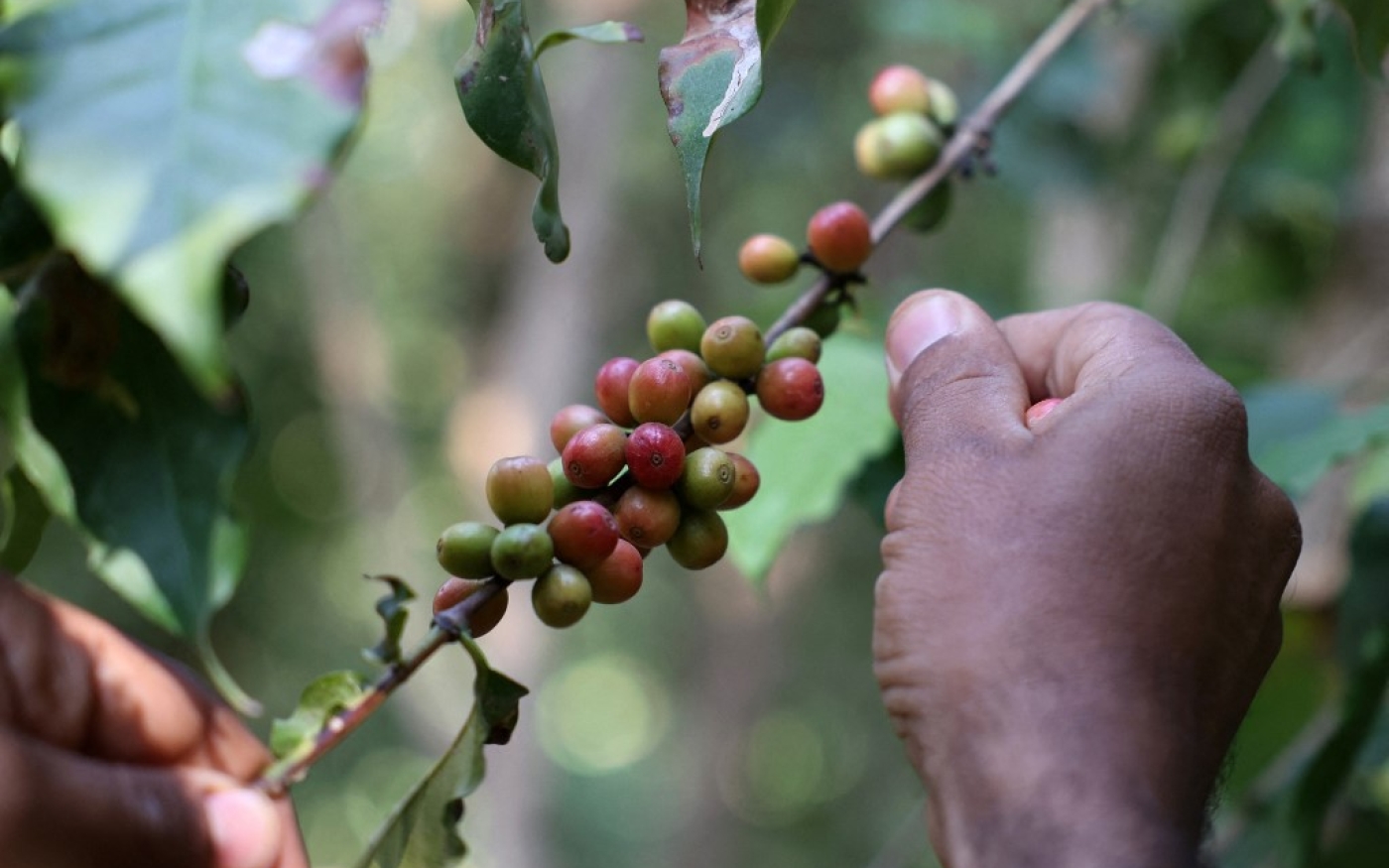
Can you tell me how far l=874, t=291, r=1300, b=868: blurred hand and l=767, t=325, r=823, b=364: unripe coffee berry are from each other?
0.41 ft

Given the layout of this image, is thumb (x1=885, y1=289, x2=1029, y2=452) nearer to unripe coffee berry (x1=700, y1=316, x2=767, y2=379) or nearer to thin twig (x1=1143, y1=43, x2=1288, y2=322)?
unripe coffee berry (x1=700, y1=316, x2=767, y2=379)

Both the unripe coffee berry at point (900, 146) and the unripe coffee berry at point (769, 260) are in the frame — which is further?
the unripe coffee berry at point (900, 146)

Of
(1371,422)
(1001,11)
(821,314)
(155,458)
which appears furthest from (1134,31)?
(155,458)

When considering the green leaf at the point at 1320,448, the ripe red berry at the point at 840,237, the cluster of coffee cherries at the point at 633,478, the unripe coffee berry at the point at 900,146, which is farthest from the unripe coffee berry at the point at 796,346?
the green leaf at the point at 1320,448

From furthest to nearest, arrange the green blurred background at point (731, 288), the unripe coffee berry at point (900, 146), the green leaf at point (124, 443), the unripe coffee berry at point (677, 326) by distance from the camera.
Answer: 1. the green blurred background at point (731, 288)
2. the unripe coffee berry at point (900, 146)
3. the unripe coffee berry at point (677, 326)
4. the green leaf at point (124, 443)

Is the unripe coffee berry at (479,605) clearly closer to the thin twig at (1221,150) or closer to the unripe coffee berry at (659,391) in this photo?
the unripe coffee berry at (659,391)

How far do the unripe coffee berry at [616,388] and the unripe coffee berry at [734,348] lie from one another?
0.06 metres

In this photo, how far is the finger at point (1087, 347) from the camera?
908 millimetres

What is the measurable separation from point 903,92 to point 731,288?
6.37m

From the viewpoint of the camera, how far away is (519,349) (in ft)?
14.7

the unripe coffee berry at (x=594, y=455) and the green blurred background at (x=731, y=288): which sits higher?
the unripe coffee berry at (x=594, y=455)

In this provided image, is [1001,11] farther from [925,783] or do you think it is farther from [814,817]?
[814,817]

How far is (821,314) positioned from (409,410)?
873 centimetres

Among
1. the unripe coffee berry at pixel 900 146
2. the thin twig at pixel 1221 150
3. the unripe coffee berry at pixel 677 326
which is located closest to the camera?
the unripe coffee berry at pixel 677 326
